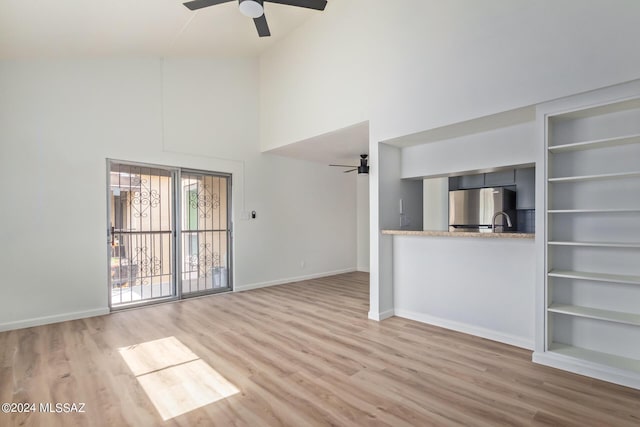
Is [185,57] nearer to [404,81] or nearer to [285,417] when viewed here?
[404,81]

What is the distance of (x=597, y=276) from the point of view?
250 centimetres

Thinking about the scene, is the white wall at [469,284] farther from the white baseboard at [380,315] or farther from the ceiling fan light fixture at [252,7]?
the ceiling fan light fixture at [252,7]

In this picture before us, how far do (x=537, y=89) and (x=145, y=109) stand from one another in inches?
192

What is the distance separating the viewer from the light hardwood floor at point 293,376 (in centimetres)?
197

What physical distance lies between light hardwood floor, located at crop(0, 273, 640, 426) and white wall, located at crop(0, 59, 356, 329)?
65cm

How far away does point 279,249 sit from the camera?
619cm

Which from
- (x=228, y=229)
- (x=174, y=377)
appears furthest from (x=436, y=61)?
(x=228, y=229)

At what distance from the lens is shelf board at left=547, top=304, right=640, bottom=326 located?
2.33 meters

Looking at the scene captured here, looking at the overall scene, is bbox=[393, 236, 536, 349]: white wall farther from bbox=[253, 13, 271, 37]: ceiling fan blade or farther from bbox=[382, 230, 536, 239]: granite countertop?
bbox=[253, 13, 271, 37]: ceiling fan blade

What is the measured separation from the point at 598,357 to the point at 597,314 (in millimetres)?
356

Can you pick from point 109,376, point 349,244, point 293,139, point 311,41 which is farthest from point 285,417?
point 349,244

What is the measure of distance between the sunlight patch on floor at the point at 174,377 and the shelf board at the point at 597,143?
324 cm

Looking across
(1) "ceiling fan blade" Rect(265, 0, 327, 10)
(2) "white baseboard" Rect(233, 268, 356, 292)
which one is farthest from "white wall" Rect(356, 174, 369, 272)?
(1) "ceiling fan blade" Rect(265, 0, 327, 10)

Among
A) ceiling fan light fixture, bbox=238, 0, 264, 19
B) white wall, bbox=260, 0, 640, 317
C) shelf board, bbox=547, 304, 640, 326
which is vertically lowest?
shelf board, bbox=547, 304, 640, 326
